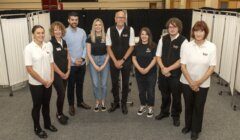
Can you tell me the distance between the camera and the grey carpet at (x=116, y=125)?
3.31 metres

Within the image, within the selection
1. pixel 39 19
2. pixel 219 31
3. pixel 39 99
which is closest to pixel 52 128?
pixel 39 99

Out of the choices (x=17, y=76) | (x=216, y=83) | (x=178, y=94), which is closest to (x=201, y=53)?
(x=178, y=94)

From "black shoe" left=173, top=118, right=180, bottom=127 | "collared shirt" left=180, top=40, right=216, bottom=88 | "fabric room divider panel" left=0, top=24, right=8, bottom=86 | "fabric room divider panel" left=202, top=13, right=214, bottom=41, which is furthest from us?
"fabric room divider panel" left=202, top=13, right=214, bottom=41

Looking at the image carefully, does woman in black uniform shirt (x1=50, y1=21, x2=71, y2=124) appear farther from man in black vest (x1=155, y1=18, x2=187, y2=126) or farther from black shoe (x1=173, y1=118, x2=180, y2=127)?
black shoe (x1=173, y1=118, x2=180, y2=127)

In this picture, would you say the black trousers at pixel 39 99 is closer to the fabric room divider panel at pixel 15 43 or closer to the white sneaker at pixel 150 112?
the white sneaker at pixel 150 112

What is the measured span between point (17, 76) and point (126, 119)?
2.55m

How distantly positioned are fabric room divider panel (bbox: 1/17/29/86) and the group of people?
5.37 feet

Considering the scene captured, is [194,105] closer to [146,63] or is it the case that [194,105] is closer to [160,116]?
[160,116]

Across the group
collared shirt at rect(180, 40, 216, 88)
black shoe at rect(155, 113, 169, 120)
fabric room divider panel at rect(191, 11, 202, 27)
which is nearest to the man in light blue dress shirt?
black shoe at rect(155, 113, 169, 120)

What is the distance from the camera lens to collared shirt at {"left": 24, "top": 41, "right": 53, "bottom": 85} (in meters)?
2.92

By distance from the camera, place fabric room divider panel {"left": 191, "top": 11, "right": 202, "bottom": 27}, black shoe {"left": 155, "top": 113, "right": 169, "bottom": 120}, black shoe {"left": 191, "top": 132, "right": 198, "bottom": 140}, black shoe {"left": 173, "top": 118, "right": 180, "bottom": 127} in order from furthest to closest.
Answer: fabric room divider panel {"left": 191, "top": 11, "right": 202, "bottom": 27} < black shoe {"left": 155, "top": 113, "right": 169, "bottom": 120} < black shoe {"left": 173, "top": 118, "right": 180, "bottom": 127} < black shoe {"left": 191, "top": 132, "right": 198, "bottom": 140}

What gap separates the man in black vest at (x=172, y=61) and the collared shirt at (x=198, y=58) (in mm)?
202

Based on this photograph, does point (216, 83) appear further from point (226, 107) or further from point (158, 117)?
point (158, 117)

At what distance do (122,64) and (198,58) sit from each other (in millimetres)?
1224
